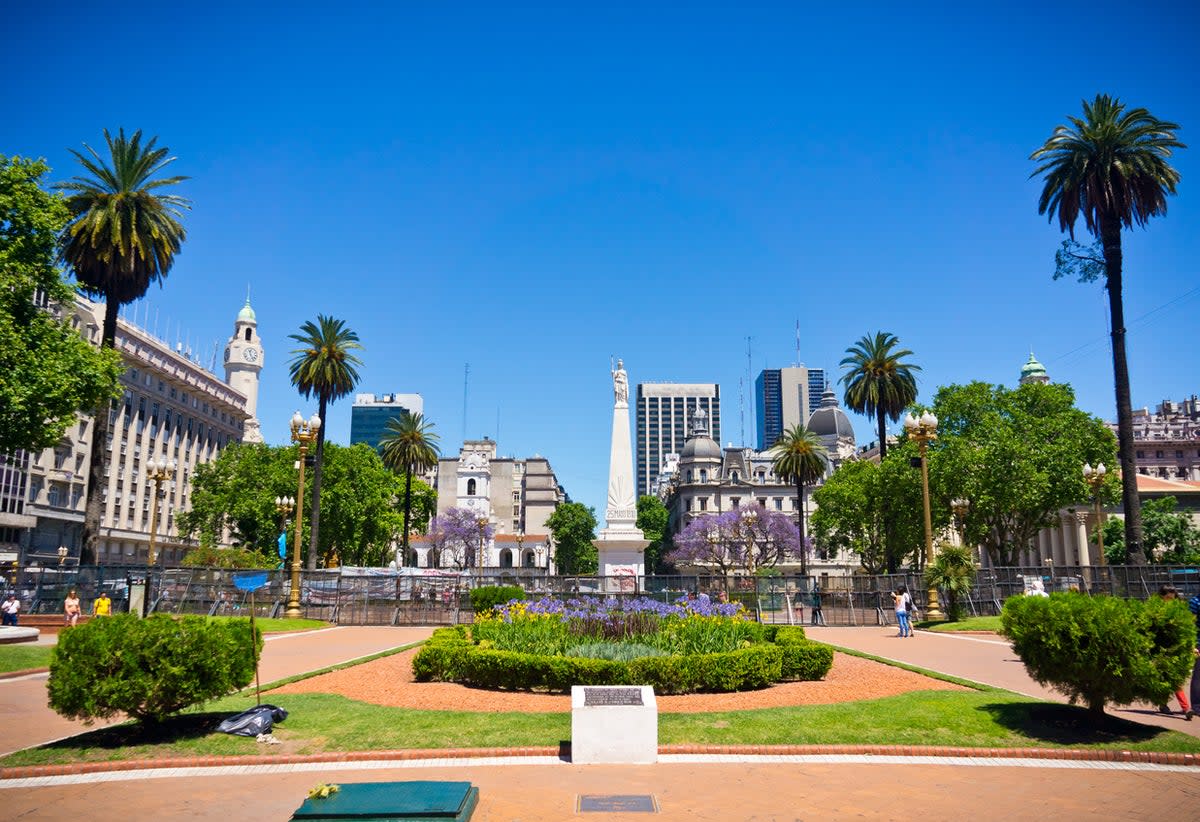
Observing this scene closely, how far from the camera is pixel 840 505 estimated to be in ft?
222

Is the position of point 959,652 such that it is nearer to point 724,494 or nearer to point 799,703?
point 799,703

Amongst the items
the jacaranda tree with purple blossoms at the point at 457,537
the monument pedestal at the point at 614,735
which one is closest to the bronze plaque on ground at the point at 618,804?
the monument pedestal at the point at 614,735

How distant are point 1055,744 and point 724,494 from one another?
95.0 m

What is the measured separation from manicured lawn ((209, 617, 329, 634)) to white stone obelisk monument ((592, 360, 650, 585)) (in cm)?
1314

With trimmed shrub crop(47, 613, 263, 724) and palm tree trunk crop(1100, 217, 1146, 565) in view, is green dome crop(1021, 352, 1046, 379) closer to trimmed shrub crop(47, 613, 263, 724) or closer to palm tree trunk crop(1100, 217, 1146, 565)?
palm tree trunk crop(1100, 217, 1146, 565)

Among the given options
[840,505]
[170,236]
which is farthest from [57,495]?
[840,505]

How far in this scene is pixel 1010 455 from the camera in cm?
4900

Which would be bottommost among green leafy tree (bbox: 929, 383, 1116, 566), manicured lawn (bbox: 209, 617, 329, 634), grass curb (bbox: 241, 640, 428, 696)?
manicured lawn (bbox: 209, 617, 329, 634)

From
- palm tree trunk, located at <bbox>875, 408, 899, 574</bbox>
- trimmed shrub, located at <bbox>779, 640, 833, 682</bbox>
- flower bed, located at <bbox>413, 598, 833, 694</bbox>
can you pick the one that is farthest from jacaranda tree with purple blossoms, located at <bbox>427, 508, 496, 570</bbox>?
trimmed shrub, located at <bbox>779, 640, 833, 682</bbox>

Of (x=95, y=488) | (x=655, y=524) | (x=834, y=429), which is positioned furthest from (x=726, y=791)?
(x=834, y=429)

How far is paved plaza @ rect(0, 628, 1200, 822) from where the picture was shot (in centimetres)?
829

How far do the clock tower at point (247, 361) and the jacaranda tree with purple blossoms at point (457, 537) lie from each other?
35.5 meters

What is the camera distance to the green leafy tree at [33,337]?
25.0 m

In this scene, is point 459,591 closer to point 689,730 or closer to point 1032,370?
point 689,730
